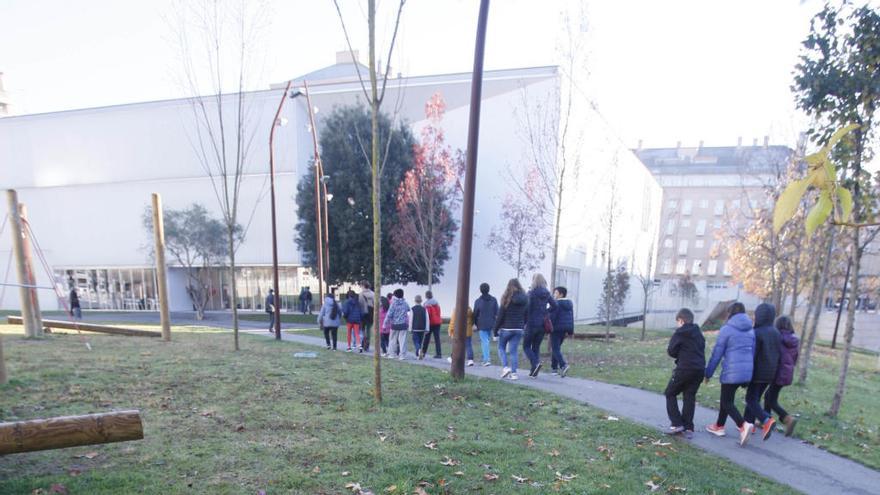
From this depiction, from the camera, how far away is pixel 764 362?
6090mm

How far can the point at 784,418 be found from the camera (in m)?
6.50

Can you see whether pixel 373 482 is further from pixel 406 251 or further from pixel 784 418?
pixel 406 251

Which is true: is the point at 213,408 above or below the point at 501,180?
below

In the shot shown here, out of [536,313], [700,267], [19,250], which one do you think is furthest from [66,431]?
[700,267]

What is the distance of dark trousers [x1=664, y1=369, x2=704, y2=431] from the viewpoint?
5.86m

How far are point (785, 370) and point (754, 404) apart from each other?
0.66 meters

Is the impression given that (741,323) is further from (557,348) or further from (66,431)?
(66,431)

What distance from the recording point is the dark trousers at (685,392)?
231 inches

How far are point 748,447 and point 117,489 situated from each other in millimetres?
6677

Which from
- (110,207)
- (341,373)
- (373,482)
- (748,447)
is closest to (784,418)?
(748,447)

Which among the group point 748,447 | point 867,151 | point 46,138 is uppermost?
point 46,138

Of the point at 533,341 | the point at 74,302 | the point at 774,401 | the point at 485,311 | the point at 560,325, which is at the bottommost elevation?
the point at 74,302

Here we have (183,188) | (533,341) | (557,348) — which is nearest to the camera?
(533,341)

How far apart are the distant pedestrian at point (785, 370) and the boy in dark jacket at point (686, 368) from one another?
4.54ft
